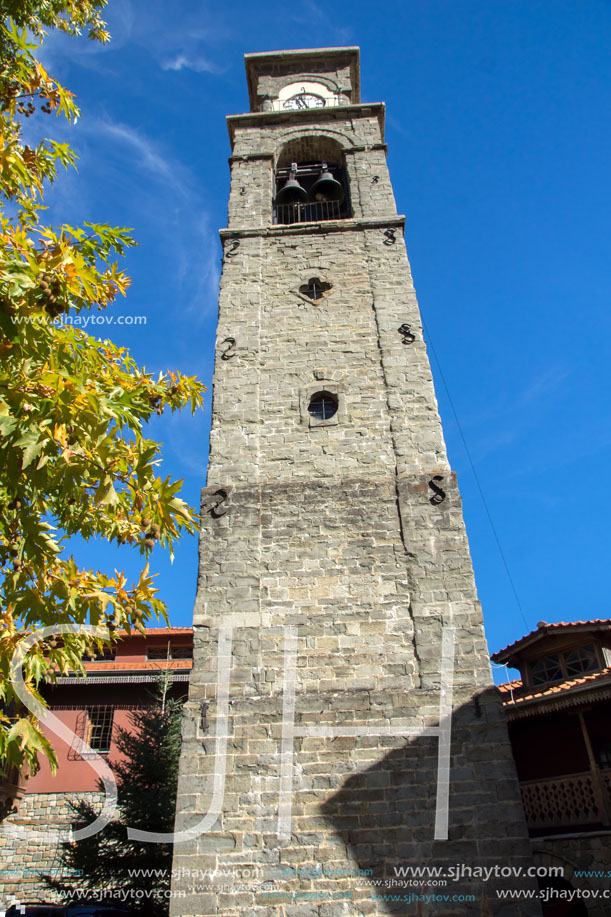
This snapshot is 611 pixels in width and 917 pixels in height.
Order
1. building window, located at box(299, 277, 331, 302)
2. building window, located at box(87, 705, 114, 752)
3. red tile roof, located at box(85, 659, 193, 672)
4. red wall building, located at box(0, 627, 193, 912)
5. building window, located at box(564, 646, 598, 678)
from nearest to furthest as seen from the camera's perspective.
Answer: building window, located at box(299, 277, 331, 302) < building window, located at box(564, 646, 598, 678) < red wall building, located at box(0, 627, 193, 912) < building window, located at box(87, 705, 114, 752) < red tile roof, located at box(85, 659, 193, 672)

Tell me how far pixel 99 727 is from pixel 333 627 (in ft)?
35.2

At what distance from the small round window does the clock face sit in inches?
375

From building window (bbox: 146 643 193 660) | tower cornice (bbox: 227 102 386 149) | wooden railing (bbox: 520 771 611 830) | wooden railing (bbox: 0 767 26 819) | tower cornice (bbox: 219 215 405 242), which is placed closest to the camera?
wooden railing (bbox: 520 771 611 830)

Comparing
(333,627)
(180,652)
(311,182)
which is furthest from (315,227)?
(180,652)

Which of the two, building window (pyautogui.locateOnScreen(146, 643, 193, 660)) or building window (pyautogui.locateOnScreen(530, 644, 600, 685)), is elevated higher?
building window (pyautogui.locateOnScreen(146, 643, 193, 660))

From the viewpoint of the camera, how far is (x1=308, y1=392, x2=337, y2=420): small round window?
948 cm

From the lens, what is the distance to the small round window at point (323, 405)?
9.48 m

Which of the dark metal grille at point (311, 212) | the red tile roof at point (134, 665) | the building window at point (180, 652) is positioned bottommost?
the red tile roof at point (134, 665)

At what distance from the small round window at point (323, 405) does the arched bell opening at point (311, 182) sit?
4.60m

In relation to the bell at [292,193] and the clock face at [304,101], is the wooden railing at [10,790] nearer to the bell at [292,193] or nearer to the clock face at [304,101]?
the bell at [292,193]

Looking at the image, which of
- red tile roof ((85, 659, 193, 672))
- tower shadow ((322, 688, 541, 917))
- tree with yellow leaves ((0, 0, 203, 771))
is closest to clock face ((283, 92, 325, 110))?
tree with yellow leaves ((0, 0, 203, 771))

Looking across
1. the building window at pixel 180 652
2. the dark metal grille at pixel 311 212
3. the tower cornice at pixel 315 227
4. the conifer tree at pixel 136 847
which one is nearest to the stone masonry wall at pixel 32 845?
the conifer tree at pixel 136 847

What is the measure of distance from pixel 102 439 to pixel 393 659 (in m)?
4.82

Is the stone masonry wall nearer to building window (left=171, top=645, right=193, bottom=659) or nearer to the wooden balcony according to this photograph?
building window (left=171, top=645, right=193, bottom=659)
